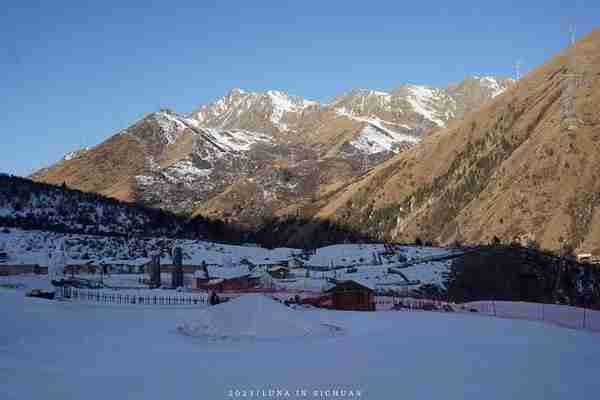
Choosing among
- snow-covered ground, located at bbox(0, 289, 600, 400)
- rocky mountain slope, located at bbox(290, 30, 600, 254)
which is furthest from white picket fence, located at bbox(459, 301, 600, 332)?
rocky mountain slope, located at bbox(290, 30, 600, 254)

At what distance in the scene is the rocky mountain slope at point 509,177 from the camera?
86875 mm

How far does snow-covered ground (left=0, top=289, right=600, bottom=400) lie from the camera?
43.2 feet

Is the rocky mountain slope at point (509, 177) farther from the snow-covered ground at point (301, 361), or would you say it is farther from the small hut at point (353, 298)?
the snow-covered ground at point (301, 361)

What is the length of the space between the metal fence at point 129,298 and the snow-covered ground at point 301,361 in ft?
24.6

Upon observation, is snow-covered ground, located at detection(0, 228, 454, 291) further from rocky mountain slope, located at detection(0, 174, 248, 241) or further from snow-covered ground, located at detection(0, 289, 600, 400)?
snow-covered ground, located at detection(0, 289, 600, 400)

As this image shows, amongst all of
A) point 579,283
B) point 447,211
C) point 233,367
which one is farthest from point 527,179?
point 233,367

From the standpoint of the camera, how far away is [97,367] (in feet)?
49.6

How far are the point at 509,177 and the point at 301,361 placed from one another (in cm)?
9517

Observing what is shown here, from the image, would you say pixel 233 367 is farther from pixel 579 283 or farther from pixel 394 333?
pixel 579 283

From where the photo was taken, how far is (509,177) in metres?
104

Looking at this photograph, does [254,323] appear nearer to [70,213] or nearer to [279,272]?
[279,272]

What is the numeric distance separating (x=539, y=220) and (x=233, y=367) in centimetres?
8040

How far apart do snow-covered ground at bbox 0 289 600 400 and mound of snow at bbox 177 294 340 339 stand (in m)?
0.60

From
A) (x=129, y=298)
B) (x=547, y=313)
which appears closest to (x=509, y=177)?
(x=547, y=313)
